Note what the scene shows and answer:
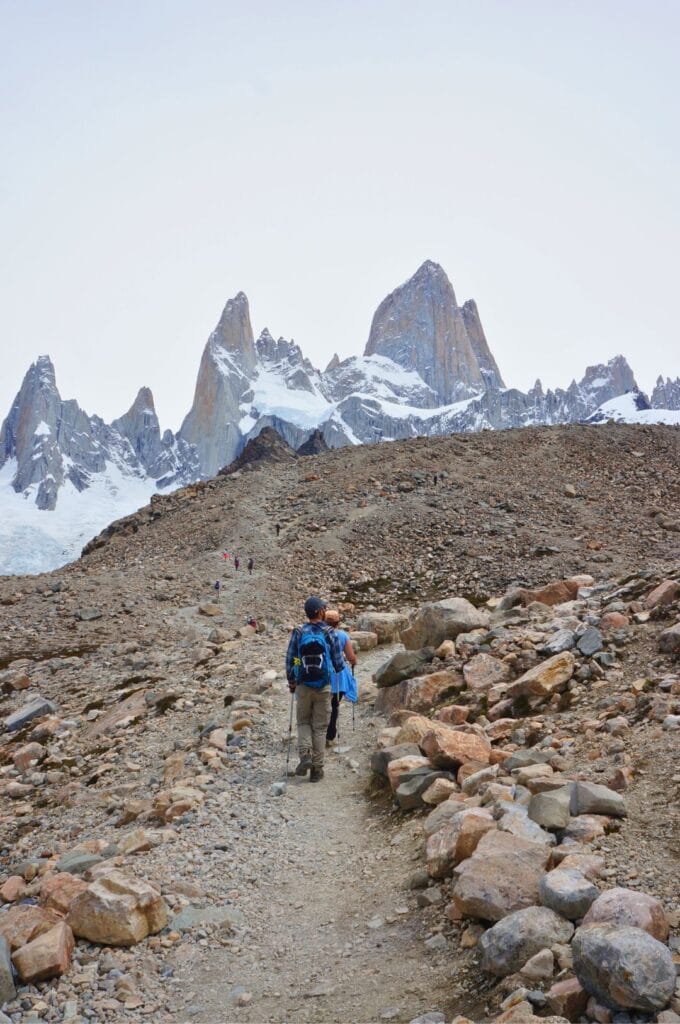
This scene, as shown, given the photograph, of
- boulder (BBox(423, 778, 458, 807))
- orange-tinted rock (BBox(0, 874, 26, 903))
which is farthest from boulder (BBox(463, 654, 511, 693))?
orange-tinted rock (BBox(0, 874, 26, 903))

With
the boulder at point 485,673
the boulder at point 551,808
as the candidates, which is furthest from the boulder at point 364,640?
the boulder at point 551,808

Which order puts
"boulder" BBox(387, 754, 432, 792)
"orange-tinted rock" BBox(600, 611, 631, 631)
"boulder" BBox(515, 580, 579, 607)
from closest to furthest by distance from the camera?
1. "boulder" BBox(387, 754, 432, 792)
2. "orange-tinted rock" BBox(600, 611, 631, 631)
3. "boulder" BBox(515, 580, 579, 607)

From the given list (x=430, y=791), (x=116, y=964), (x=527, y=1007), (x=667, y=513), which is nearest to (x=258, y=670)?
(x=430, y=791)

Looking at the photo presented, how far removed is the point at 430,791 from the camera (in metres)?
7.64

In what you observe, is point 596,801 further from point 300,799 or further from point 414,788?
point 300,799

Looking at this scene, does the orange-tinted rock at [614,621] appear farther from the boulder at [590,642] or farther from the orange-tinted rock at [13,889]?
the orange-tinted rock at [13,889]

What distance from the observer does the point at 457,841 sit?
5.95 metres

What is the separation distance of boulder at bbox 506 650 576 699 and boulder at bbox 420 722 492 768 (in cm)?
131

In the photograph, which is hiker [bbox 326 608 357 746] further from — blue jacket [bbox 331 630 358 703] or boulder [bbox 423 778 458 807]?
boulder [bbox 423 778 458 807]

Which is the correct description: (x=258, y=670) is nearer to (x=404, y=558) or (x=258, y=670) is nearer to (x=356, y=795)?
(x=356, y=795)

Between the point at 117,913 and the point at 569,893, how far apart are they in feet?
11.7

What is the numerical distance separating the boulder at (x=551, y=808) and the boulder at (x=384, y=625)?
10315 millimetres

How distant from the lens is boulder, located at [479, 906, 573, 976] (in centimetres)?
446

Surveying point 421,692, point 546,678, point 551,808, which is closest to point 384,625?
point 421,692
